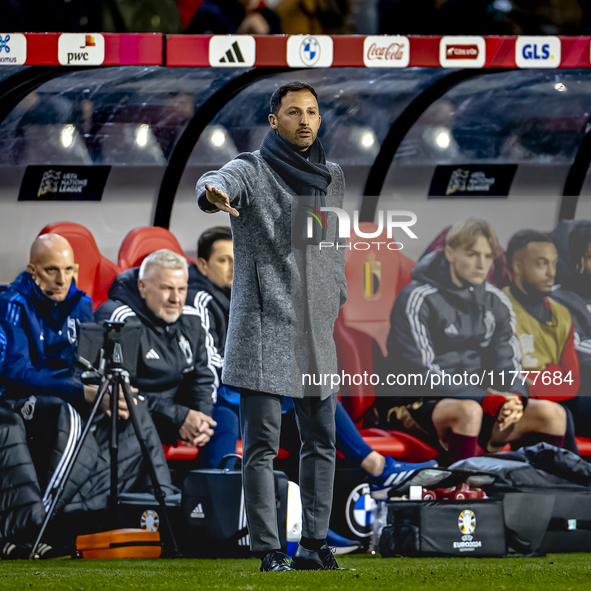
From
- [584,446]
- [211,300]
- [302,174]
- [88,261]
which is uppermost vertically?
[302,174]

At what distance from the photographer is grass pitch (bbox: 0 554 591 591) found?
87.4 inches

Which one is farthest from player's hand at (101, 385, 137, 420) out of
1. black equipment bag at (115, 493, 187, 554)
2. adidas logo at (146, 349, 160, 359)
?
black equipment bag at (115, 493, 187, 554)

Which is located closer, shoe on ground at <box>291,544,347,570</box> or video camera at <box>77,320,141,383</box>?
shoe on ground at <box>291,544,347,570</box>

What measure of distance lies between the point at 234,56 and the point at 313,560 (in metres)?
2.05

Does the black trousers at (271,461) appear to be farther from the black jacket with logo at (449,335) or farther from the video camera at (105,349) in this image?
the video camera at (105,349)

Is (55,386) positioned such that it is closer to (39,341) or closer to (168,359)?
(39,341)

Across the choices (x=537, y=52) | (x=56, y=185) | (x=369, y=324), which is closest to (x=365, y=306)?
(x=369, y=324)

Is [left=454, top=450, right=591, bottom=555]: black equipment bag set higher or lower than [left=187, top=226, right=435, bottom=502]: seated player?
lower

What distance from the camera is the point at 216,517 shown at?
126 inches

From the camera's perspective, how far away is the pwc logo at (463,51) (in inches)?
130

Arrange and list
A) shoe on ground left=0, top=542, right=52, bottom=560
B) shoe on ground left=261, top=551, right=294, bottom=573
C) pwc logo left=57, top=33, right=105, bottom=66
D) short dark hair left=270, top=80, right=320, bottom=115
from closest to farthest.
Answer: shoe on ground left=261, top=551, right=294, bottom=573 < short dark hair left=270, top=80, right=320, bottom=115 < shoe on ground left=0, top=542, right=52, bottom=560 < pwc logo left=57, top=33, right=105, bottom=66

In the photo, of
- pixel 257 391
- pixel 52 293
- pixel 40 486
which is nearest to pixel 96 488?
pixel 40 486

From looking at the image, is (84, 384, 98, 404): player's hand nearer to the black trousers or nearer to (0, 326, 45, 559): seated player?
(0, 326, 45, 559): seated player

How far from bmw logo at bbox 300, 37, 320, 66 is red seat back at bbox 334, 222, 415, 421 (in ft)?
2.42
